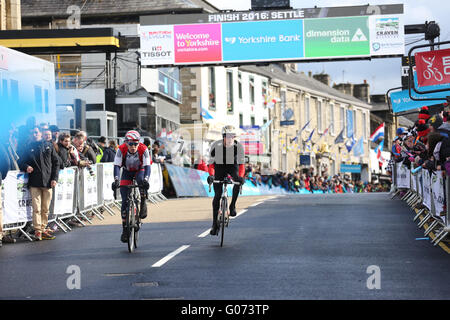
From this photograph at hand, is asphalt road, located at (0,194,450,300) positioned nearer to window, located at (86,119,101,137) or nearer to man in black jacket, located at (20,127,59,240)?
man in black jacket, located at (20,127,59,240)

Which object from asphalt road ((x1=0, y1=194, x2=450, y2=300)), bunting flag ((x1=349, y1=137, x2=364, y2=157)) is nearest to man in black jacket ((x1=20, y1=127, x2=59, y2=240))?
asphalt road ((x1=0, y1=194, x2=450, y2=300))

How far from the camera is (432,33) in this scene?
30.1 meters

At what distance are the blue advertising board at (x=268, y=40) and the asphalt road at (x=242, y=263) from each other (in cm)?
1621

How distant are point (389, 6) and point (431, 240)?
21036 mm

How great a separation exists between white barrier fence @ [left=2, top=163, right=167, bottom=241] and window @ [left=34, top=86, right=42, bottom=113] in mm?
2375

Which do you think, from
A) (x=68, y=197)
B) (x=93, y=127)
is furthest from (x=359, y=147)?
(x=68, y=197)

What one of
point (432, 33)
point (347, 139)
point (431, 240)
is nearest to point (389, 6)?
point (432, 33)

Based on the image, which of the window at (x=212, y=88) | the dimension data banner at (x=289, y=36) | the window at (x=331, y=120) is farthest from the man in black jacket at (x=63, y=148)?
the window at (x=331, y=120)

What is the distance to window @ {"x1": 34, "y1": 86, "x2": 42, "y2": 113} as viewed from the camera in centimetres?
2172

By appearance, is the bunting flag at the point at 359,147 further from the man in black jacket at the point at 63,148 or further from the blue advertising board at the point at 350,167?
the man in black jacket at the point at 63,148

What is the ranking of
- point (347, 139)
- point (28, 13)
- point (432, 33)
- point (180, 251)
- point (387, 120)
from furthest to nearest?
point (387, 120)
point (347, 139)
point (28, 13)
point (432, 33)
point (180, 251)

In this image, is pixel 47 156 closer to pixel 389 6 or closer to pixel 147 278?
pixel 147 278

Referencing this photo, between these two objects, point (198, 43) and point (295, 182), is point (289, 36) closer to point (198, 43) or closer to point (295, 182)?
point (198, 43)

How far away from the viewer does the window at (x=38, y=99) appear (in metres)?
21.7
